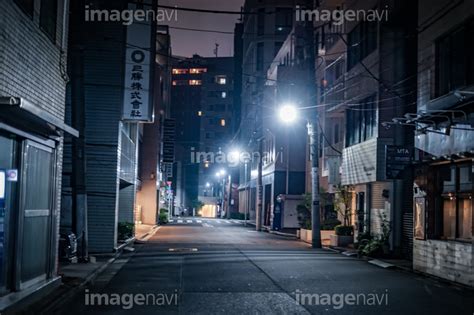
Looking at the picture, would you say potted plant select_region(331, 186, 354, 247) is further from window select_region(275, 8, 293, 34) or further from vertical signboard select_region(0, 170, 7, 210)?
window select_region(275, 8, 293, 34)

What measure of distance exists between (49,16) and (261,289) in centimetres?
767

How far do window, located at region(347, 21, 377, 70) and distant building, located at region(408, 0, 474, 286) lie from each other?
5863 millimetres

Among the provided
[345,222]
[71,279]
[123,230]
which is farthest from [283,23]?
[71,279]

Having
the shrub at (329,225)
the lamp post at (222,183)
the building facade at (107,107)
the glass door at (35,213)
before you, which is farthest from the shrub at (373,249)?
the lamp post at (222,183)

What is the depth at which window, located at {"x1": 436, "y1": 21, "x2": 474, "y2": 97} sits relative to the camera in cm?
1647

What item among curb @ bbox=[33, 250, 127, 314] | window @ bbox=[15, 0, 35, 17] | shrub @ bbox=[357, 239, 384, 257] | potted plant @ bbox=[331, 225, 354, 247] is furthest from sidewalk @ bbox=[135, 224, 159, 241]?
window @ bbox=[15, 0, 35, 17]

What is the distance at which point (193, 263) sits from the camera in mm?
20312

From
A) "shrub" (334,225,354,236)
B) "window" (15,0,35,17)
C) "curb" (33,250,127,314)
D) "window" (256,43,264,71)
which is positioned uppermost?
"window" (256,43,264,71)

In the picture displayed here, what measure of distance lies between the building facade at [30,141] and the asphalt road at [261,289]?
1.21 m

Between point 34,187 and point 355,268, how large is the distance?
11067mm

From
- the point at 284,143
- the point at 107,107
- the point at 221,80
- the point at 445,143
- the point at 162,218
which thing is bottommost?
the point at 162,218

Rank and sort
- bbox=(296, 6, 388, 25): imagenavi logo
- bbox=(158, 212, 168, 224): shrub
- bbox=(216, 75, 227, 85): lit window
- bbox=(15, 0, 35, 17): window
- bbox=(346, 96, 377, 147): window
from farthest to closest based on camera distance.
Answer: bbox=(216, 75, 227, 85): lit window
bbox=(158, 212, 168, 224): shrub
bbox=(346, 96, 377, 147): window
bbox=(296, 6, 388, 25): imagenavi logo
bbox=(15, 0, 35, 17): window

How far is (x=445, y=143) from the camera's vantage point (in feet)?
56.0

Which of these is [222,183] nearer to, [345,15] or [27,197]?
[345,15]
